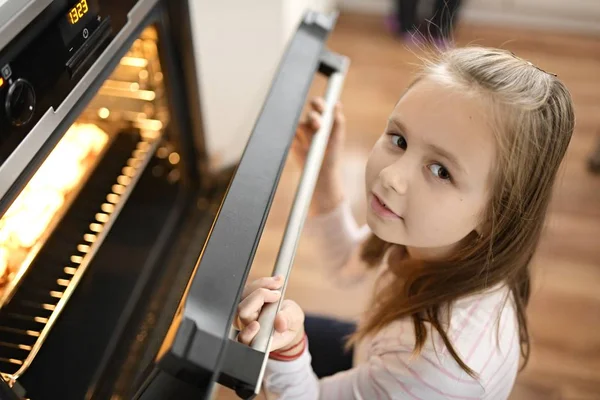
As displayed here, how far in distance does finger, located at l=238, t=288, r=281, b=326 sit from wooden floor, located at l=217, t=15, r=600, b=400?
0.16 m

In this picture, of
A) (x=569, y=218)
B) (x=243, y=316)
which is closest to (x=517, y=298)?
(x=243, y=316)

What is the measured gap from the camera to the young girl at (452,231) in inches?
21.6

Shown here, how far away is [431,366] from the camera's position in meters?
0.63

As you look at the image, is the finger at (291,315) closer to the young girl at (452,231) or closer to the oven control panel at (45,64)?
the young girl at (452,231)

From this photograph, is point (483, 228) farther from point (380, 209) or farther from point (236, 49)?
point (236, 49)

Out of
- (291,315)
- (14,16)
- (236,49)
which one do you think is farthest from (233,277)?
(236,49)

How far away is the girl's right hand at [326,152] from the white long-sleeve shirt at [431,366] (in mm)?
257

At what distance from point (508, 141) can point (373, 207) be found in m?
0.17

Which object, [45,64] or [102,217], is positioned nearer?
[45,64]

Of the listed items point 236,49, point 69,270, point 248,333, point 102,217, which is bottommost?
point 248,333

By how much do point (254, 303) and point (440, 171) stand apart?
0.77 ft

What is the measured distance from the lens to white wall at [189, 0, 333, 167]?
3.84 feet

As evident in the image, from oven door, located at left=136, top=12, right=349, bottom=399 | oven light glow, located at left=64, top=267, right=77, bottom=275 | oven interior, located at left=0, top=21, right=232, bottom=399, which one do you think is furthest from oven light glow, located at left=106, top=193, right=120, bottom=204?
oven door, located at left=136, top=12, right=349, bottom=399

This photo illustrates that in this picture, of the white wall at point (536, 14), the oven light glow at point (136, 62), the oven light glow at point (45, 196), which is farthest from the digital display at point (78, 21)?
the white wall at point (536, 14)
